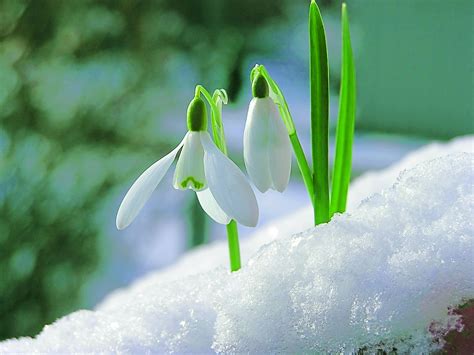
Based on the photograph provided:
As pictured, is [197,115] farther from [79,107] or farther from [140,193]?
[79,107]

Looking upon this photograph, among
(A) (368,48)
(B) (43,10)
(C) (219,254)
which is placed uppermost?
(B) (43,10)

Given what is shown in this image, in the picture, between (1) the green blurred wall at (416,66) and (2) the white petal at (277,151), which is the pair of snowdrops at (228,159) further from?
(1) the green blurred wall at (416,66)

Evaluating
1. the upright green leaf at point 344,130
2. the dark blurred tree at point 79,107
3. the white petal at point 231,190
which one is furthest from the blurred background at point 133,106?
the white petal at point 231,190

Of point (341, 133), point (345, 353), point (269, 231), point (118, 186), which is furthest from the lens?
point (118, 186)

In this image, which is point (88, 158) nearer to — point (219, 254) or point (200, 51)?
point (200, 51)

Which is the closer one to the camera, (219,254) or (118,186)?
(219,254)

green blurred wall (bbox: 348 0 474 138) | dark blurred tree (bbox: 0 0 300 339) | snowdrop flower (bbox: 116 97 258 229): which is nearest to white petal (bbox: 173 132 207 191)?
snowdrop flower (bbox: 116 97 258 229)

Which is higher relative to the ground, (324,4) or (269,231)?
(324,4)

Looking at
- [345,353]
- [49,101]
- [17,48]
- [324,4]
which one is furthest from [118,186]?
[345,353]
